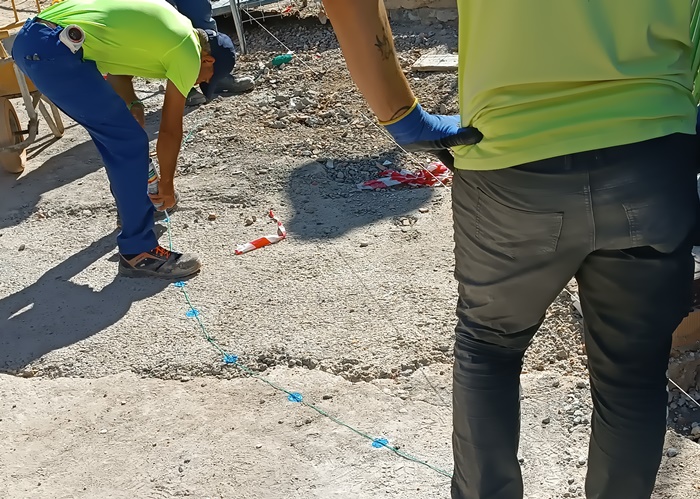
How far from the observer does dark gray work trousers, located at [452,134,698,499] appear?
61.4 inches

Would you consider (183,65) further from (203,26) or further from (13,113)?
(203,26)

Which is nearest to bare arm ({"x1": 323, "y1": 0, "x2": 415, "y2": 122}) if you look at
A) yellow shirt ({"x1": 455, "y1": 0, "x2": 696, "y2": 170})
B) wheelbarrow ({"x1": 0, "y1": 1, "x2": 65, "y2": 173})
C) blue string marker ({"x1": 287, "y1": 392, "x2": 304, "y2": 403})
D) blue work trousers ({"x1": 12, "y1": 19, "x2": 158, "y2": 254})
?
yellow shirt ({"x1": 455, "y1": 0, "x2": 696, "y2": 170})

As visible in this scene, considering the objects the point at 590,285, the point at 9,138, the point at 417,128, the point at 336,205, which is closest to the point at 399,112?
the point at 417,128

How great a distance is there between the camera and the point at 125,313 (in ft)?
12.5

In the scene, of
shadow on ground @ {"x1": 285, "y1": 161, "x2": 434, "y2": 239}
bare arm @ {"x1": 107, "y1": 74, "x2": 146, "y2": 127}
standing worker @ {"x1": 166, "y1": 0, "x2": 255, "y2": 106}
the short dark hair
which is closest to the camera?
the short dark hair

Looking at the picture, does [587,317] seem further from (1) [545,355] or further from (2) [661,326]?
(1) [545,355]

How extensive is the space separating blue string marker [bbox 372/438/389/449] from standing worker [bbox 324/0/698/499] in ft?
3.16

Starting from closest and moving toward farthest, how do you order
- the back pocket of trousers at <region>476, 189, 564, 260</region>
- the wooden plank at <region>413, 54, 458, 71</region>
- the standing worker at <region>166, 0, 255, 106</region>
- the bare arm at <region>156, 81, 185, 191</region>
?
1. the back pocket of trousers at <region>476, 189, 564, 260</region>
2. the bare arm at <region>156, 81, 185, 191</region>
3. the standing worker at <region>166, 0, 255, 106</region>
4. the wooden plank at <region>413, 54, 458, 71</region>

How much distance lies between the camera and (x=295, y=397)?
3078 millimetres

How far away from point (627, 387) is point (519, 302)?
291 mm

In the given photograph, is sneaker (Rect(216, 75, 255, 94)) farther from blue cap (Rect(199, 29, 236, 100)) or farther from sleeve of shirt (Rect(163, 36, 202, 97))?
sleeve of shirt (Rect(163, 36, 202, 97))

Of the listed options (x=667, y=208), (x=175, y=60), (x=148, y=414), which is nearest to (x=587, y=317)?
(x=667, y=208)

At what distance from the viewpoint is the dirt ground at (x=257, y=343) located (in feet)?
9.04

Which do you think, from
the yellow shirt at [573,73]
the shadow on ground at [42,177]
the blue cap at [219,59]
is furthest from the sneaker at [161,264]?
the yellow shirt at [573,73]
